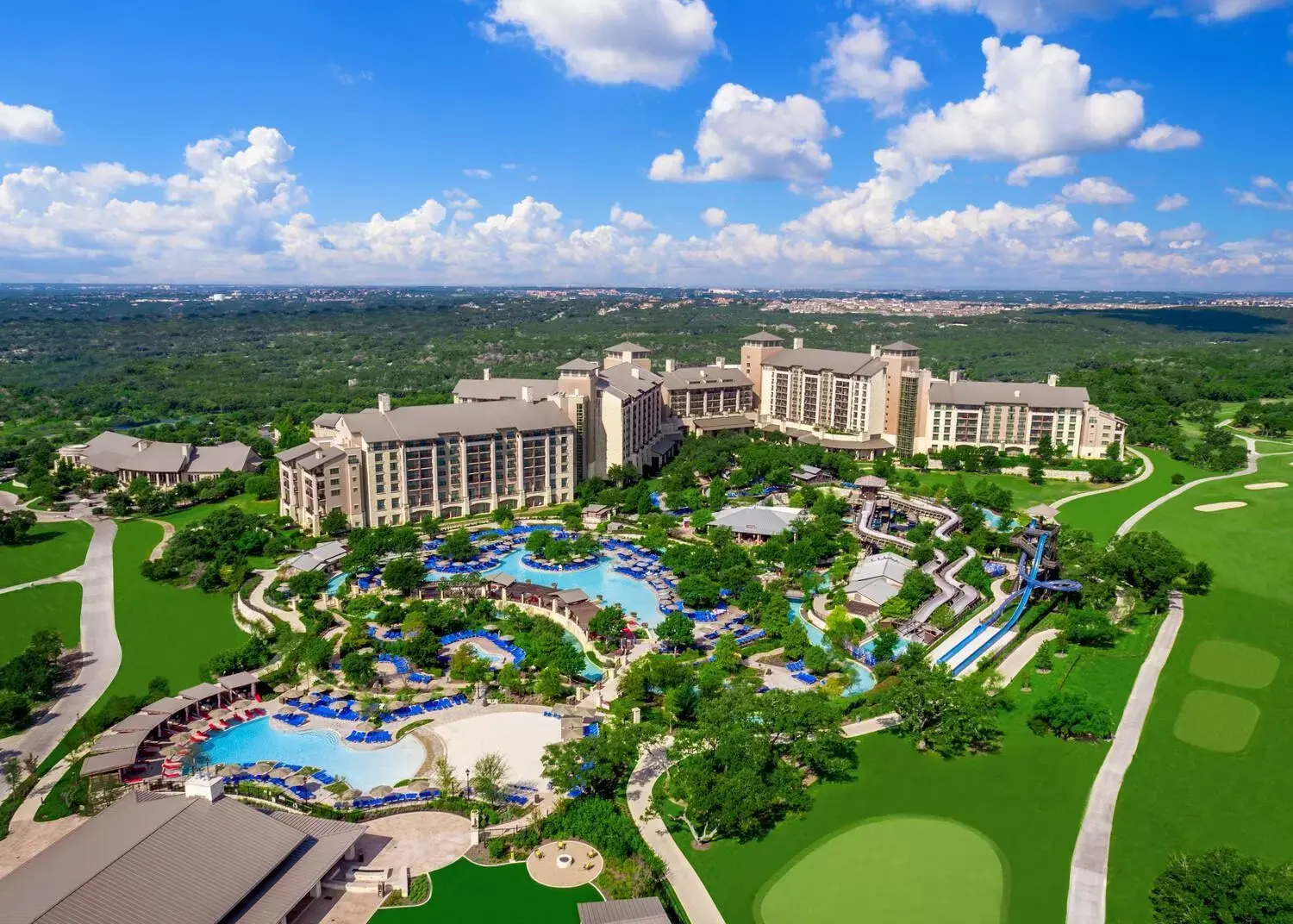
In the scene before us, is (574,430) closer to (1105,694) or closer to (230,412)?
(1105,694)

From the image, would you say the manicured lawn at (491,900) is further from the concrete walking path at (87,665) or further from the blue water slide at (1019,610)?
the blue water slide at (1019,610)

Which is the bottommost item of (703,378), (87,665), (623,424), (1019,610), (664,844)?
(87,665)

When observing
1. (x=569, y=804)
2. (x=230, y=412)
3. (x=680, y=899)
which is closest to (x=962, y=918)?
(x=680, y=899)

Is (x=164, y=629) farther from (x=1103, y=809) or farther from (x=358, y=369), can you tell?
(x=358, y=369)

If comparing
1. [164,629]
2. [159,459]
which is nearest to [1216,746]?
[164,629]

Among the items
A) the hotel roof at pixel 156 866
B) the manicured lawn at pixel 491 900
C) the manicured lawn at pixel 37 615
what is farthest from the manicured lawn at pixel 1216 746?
the manicured lawn at pixel 37 615

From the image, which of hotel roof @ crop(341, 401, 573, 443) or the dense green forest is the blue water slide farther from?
the dense green forest
